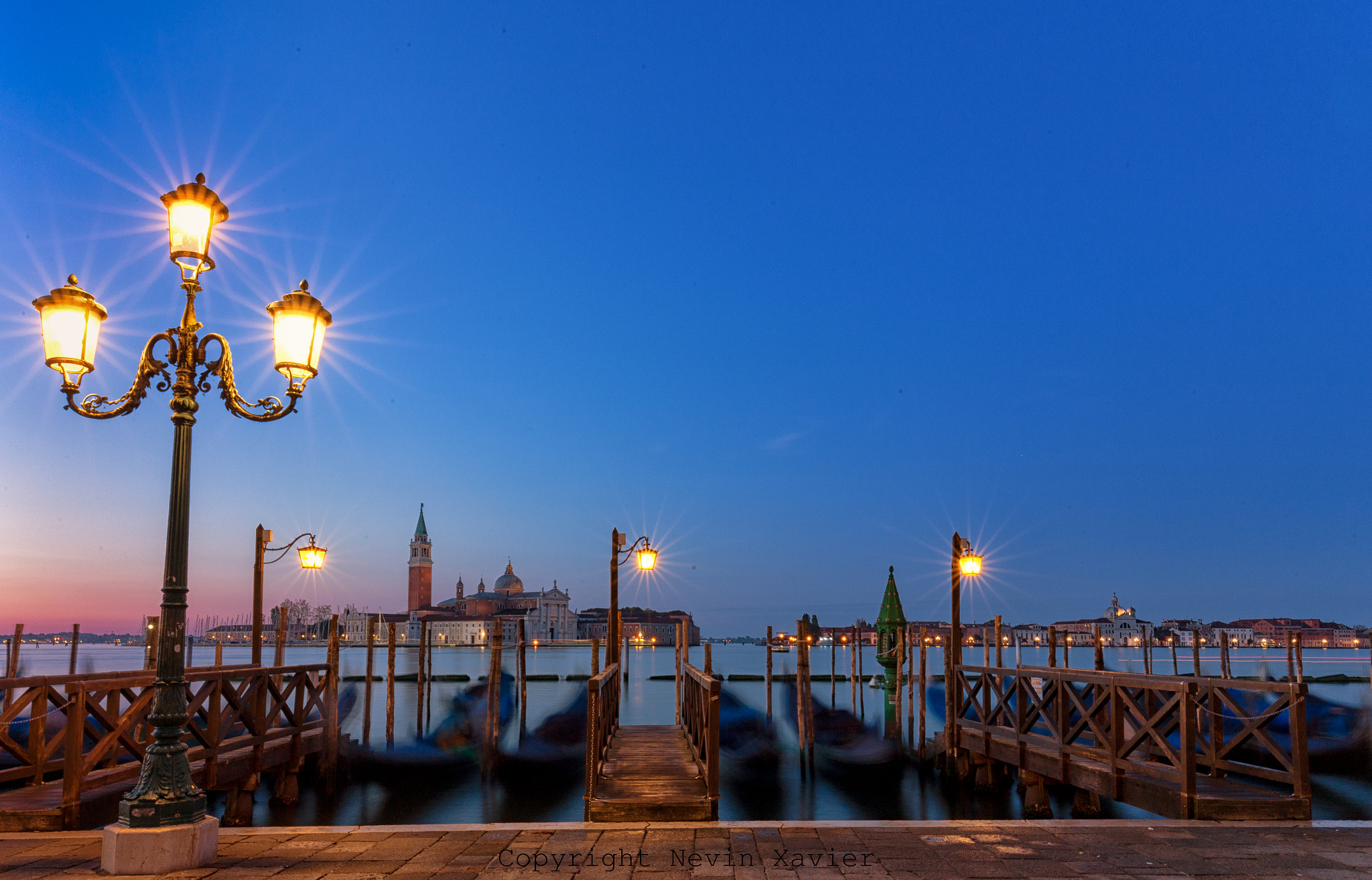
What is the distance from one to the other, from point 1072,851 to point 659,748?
21.7 ft

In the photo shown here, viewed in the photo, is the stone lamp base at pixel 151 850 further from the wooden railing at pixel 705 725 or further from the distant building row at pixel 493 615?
the distant building row at pixel 493 615

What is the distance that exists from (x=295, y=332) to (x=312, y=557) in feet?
51.3

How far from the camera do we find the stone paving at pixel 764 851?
18.2 ft

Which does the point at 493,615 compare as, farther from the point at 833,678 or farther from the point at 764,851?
the point at 764,851

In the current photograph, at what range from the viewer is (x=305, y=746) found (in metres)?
14.3

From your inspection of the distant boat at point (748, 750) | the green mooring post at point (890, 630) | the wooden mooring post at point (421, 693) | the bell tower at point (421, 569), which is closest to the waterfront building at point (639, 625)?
the bell tower at point (421, 569)

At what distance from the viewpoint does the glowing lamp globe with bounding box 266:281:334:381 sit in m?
6.32

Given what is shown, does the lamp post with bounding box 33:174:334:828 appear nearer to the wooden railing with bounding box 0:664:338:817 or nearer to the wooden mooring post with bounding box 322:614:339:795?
the wooden railing with bounding box 0:664:338:817

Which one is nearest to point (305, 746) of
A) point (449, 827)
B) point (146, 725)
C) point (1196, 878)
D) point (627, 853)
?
point (146, 725)

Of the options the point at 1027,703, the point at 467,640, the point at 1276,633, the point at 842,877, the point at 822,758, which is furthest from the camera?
the point at 1276,633

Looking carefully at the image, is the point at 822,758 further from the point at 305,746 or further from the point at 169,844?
the point at 169,844

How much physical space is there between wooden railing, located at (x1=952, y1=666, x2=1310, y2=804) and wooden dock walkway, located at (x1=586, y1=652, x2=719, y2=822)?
437 cm

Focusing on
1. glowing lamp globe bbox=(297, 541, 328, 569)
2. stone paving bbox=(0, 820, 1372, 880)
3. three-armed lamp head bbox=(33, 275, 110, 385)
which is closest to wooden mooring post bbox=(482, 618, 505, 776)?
glowing lamp globe bbox=(297, 541, 328, 569)

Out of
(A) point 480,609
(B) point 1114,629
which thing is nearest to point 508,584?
(A) point 480,609
